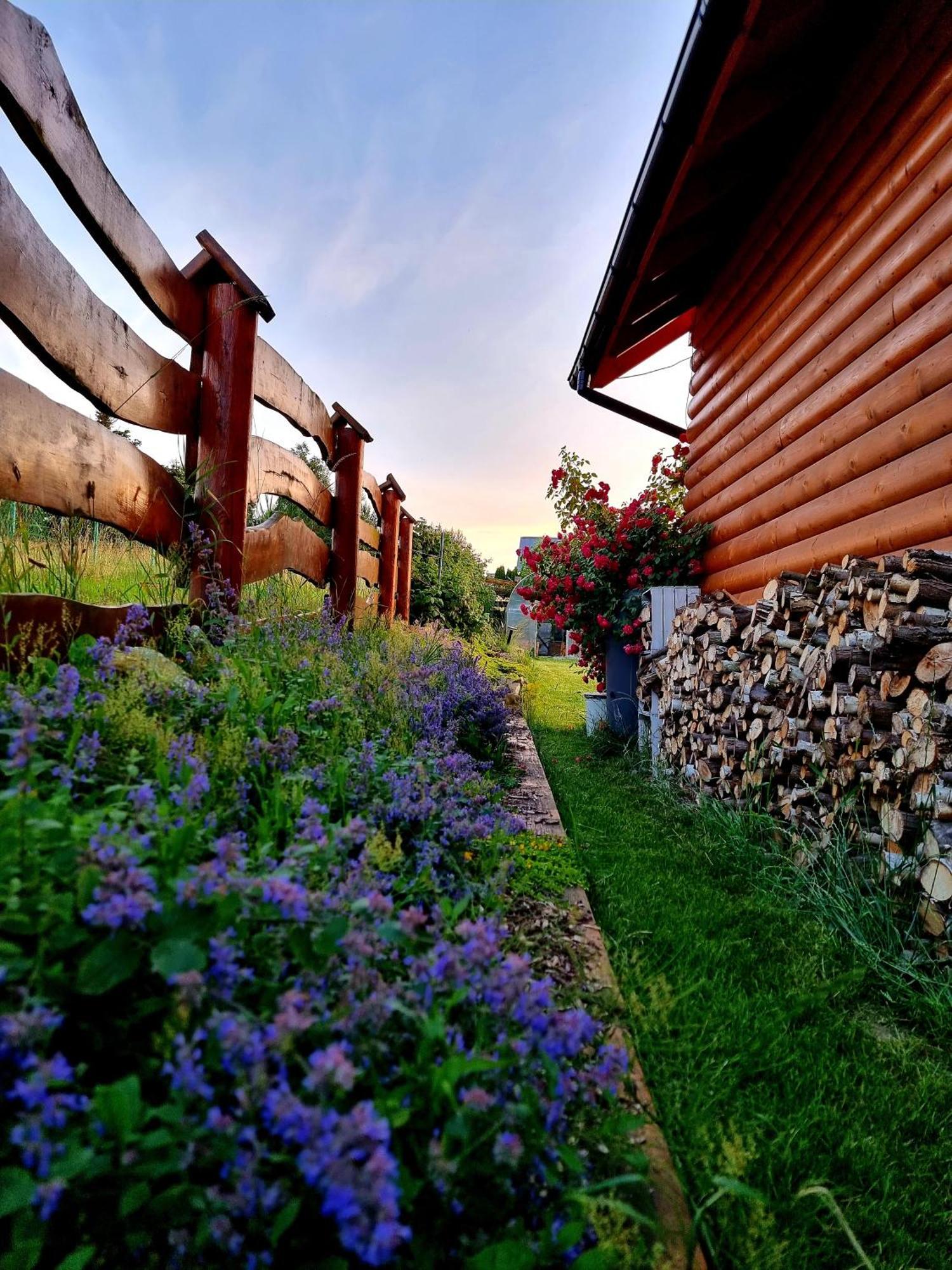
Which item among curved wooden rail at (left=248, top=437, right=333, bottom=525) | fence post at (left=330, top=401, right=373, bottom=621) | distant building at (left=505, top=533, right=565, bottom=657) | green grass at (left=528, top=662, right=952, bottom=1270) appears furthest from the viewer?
distant building at (left=505, top=533, right=565, bottom=657)

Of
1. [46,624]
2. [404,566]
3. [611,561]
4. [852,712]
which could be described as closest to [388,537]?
[404,566]

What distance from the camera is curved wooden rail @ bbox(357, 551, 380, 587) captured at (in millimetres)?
5730

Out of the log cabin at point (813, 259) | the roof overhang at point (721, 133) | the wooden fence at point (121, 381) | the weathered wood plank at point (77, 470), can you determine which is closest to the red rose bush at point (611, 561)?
the log cabin at point (813, 259)

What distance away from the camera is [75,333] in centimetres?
195

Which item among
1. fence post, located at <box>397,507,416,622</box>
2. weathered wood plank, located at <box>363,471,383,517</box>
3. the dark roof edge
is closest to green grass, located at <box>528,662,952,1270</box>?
the dark roof edge

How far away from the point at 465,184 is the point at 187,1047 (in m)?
8.92

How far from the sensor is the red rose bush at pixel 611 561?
522cm

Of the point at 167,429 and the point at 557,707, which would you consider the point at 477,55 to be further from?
the point at 557,707

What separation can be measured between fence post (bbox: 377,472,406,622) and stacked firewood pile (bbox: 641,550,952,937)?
3.98m

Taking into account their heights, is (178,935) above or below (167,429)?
below

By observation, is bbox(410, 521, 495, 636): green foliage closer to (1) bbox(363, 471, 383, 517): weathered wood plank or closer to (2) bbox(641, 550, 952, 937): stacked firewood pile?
(1) bbox(363, 471, 383, 517): weathered wood plank

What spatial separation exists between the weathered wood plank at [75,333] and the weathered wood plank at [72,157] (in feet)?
0.67

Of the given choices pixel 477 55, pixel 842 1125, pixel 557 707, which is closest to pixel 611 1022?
pixel 842 1125

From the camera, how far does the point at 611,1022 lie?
4.30 ft
